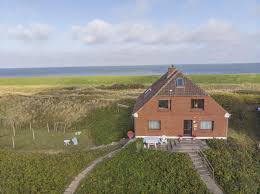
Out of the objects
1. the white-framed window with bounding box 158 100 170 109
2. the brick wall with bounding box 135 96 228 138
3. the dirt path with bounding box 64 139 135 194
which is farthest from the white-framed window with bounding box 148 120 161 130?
the dirt path with bounding box 64 139 135 194

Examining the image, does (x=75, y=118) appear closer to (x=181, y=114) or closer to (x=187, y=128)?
(x=181, y=114)

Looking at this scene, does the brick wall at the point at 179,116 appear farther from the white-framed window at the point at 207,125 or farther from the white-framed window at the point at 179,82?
the white-framed window at the point at 179,82

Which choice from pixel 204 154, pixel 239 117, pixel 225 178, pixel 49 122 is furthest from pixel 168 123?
pixel 49 122

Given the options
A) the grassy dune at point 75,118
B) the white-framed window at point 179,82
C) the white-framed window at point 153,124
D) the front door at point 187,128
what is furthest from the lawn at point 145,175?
the grassy dune at point 75,118

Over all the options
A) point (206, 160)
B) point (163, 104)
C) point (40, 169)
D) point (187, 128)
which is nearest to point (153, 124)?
point (163, 104)

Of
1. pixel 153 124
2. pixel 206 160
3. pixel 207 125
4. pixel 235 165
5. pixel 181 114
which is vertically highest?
pixel 181 114

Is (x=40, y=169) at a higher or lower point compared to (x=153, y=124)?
lower

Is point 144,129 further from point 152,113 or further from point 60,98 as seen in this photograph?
point 60,98
